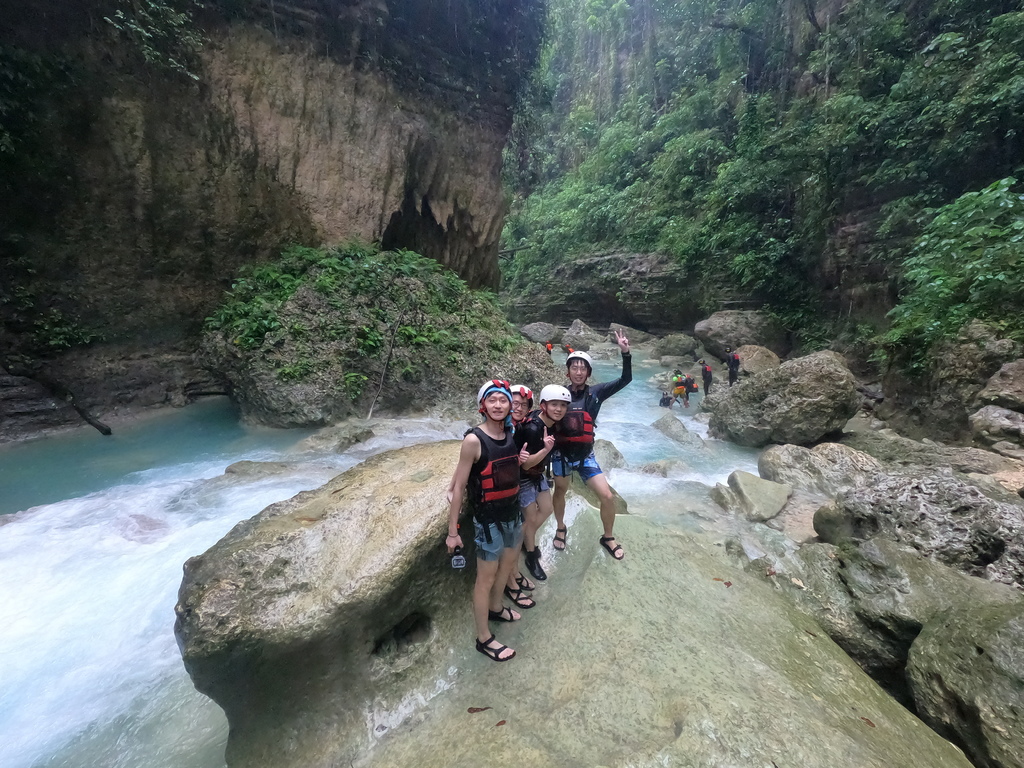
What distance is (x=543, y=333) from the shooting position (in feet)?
81.0

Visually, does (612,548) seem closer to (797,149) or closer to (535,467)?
(535,467)

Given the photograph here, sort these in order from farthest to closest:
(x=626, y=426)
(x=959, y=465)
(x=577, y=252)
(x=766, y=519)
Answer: (x=577, y=252)
(x=626, y=426)
(x=959, y=465)
(x=766, y=519)

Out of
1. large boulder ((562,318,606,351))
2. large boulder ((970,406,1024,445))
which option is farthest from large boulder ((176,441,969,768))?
large boulder ((562,318,606,351))

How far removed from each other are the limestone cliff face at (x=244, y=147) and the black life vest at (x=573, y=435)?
Answer: 10009 millimetres

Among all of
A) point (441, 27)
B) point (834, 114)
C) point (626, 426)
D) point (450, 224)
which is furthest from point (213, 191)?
point (834, 114)

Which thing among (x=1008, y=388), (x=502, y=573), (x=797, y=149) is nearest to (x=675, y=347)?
(x=797, y=149)

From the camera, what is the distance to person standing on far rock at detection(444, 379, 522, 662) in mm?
2836

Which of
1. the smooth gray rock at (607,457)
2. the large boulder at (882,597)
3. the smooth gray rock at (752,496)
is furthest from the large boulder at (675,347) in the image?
the large boulder at (882,597)

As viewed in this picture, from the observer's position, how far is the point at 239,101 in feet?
34.0

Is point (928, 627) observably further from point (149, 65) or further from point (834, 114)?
point (834, 114)

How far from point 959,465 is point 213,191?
13.8m

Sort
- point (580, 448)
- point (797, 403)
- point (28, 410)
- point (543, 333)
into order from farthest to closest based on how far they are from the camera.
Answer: point (543, 333)
point (797, 403)
point (28, 410)
point (580, 448)

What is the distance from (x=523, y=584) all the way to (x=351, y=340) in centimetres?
807

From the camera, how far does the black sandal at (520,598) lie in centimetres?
341
